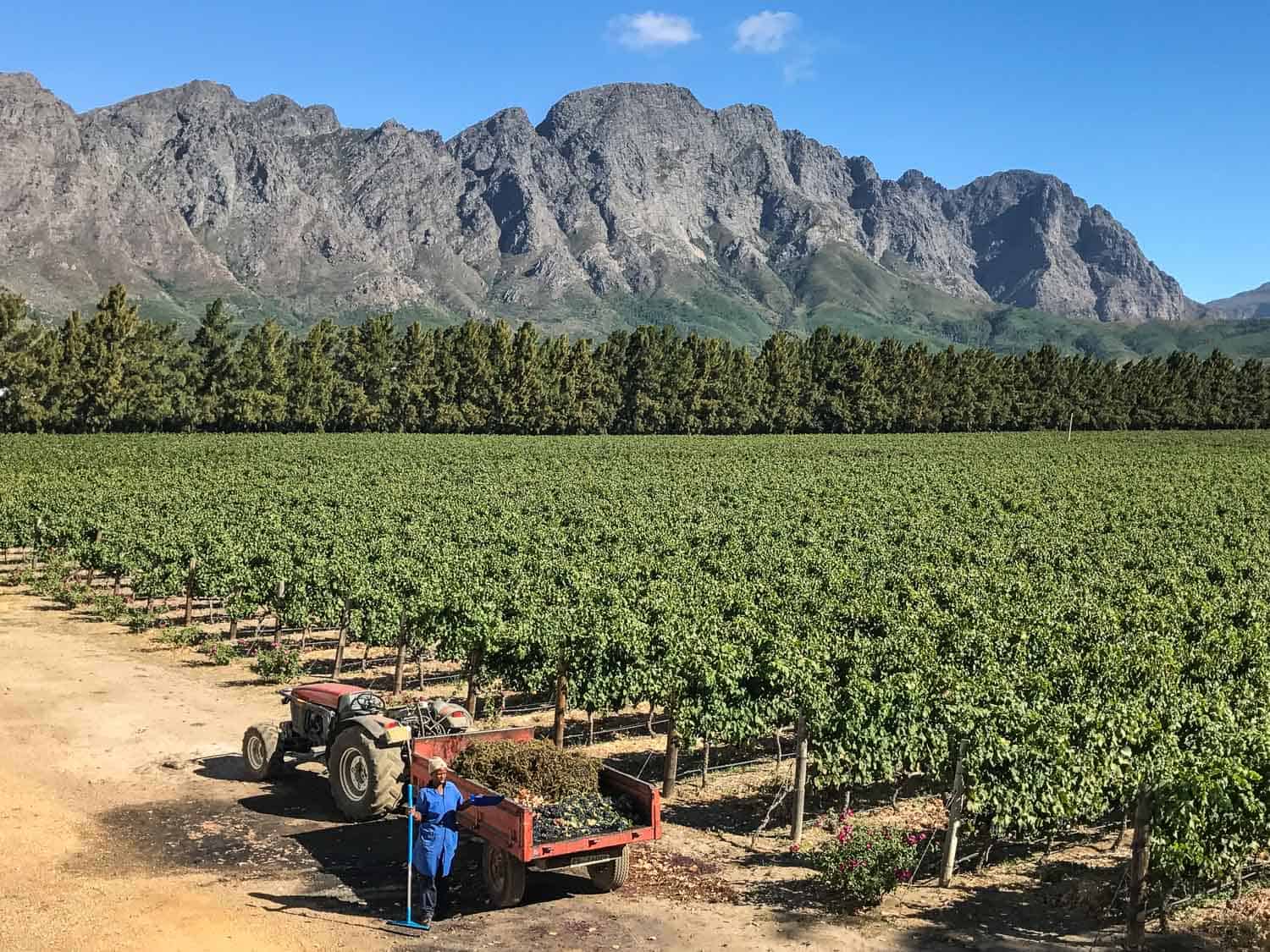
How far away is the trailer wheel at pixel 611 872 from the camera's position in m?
13.4

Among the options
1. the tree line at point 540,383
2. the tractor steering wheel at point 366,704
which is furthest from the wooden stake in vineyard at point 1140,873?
the tree line at point 540,383

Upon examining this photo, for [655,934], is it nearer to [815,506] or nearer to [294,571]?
[294,571]

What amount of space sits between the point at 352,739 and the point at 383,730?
0.68 metres

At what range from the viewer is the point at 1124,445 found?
109 m

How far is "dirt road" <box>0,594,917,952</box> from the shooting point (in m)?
12.2

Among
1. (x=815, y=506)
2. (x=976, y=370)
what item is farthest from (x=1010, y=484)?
(x=976, y=370)

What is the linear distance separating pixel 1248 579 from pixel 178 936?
31.3 metres

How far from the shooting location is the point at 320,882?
543 inches

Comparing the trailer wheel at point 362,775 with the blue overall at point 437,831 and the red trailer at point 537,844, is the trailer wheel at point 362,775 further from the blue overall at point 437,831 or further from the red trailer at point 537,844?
the blue overall at point 437,831

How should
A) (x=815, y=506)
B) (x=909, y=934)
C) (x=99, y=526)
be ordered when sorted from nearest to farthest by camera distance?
1. (x=909, y=934)
2. (x=99, y=526)
3. (x=815, y=506)

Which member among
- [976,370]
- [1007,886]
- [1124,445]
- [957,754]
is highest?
[976,370]

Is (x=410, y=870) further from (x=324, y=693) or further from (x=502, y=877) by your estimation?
(x=324, y=693)

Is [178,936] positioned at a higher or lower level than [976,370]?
lower

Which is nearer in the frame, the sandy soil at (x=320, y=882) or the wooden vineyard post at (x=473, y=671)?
the sandy soil at (x=320, y=882)
